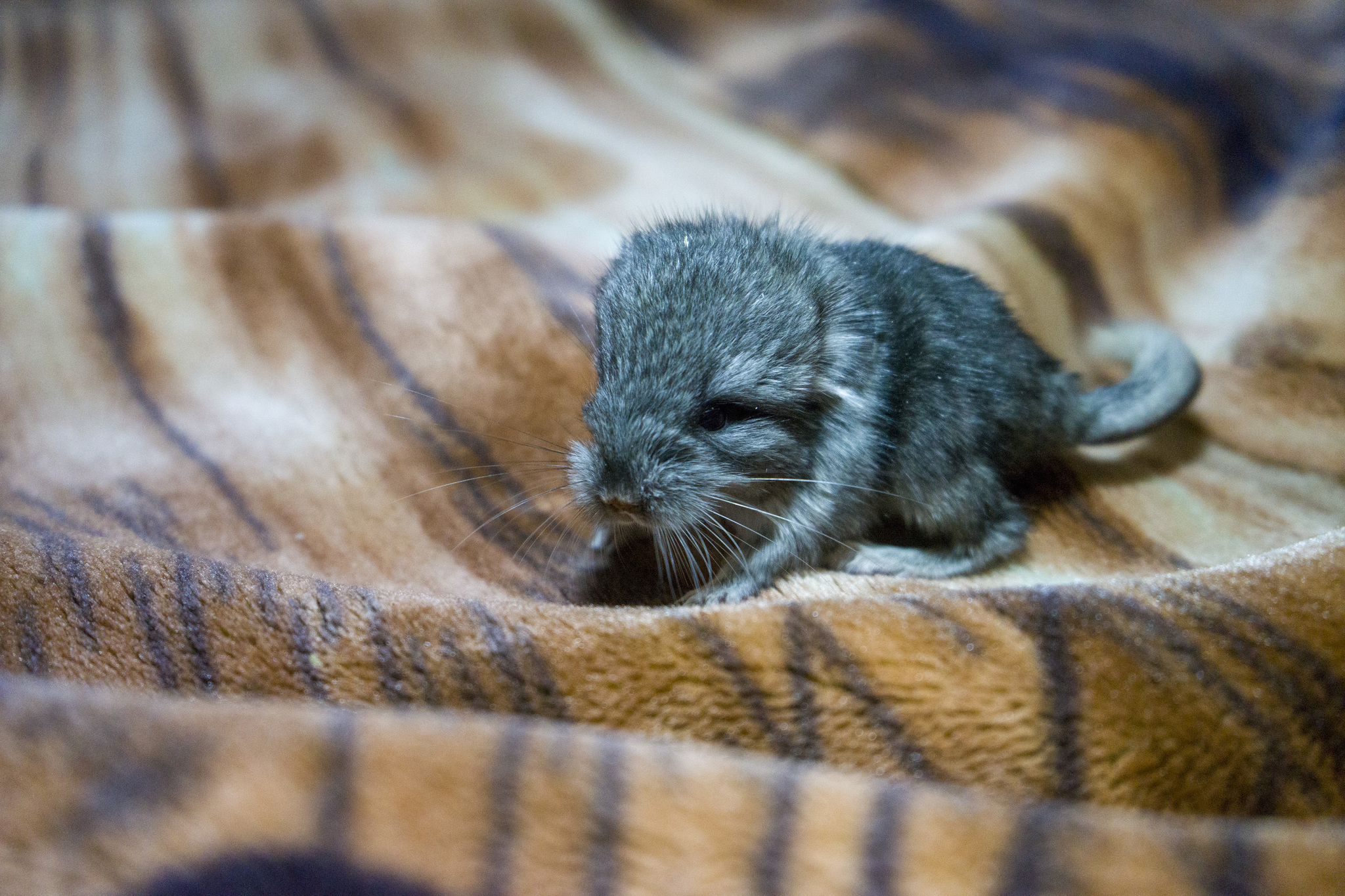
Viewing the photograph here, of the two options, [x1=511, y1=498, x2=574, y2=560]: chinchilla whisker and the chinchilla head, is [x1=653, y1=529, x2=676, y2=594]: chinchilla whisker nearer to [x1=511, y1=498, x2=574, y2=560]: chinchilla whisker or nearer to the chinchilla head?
the chinchilla head

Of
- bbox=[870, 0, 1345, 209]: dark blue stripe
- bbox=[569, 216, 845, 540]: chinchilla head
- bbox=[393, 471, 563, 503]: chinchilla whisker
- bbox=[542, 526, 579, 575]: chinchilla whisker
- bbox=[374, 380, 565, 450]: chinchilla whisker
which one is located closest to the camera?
bbox=[569, 216, 845, 540]: chinchilla head

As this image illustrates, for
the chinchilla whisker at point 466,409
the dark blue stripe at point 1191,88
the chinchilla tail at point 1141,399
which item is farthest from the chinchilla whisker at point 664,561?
the dark blue stripe at point 1191,88

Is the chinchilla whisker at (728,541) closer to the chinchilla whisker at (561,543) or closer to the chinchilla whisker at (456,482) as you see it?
the chinchilla whisker at (561,543)

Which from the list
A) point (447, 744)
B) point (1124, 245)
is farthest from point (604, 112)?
point (447, 744)

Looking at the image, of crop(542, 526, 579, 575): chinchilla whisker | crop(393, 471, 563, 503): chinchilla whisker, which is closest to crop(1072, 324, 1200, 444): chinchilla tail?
crop(542, 526, 579, 575): chinchilla whisker

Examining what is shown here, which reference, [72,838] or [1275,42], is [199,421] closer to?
[72,838]

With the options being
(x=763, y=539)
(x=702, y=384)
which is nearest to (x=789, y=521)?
(x=763, y=539)

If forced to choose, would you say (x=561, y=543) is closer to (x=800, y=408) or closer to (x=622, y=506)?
(x=622, y=506)
